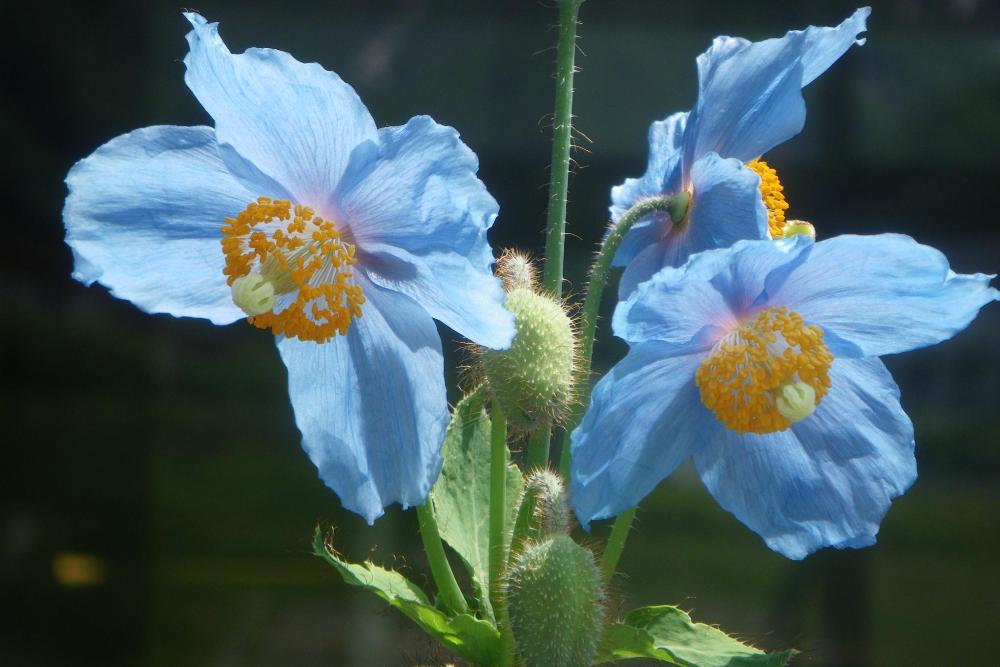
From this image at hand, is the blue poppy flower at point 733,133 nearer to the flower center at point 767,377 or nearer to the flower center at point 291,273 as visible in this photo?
the flower center at point 767,377

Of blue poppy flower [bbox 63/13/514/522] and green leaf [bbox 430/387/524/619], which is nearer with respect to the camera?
blue poppy flower [bbox 63/13/514/522]

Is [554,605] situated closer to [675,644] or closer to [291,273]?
[675,644]

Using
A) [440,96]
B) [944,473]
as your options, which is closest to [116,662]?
[440,96]

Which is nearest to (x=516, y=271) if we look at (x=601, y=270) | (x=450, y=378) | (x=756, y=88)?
(x=601, y=270)

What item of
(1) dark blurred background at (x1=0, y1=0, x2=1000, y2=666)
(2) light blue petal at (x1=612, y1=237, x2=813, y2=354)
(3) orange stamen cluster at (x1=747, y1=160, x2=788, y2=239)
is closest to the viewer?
(2) light blue petal at (x1=612, y1=237, x2=813, y2=354)

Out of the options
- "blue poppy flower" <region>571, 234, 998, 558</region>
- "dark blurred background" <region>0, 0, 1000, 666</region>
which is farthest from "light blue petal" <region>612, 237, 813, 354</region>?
"dark blurred background" <region>0, 0, 1000, 666</region>

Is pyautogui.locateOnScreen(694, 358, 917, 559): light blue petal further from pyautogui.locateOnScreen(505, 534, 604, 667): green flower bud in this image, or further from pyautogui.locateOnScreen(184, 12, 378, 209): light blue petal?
pyautogui.locateOnScreen(184, 12, 378, 209): light blue petal
